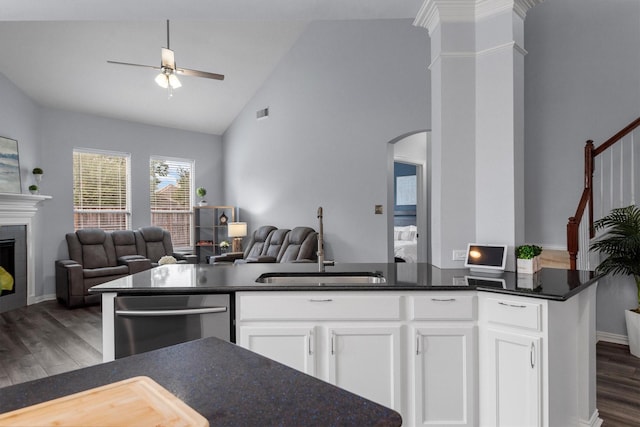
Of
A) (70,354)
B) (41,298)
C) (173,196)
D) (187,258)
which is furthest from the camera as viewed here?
(173,196)

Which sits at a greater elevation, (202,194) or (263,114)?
(263,114)

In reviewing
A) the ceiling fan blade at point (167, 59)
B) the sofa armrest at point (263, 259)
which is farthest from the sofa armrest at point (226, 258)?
the ceiling fan blade at point (167, 59)

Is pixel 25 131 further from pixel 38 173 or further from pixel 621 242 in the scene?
pixel 621 242

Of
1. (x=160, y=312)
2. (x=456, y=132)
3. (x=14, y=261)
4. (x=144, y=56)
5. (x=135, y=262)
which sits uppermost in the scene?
(x=144, y=56)

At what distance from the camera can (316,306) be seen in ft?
7.24

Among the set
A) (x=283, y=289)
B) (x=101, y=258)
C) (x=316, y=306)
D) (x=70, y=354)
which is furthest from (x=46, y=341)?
(x=316, y=306)

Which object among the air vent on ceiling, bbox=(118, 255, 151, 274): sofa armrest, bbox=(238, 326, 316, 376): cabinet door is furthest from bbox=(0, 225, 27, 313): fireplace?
bbox=(238, 326, 316, 376): cabinet door

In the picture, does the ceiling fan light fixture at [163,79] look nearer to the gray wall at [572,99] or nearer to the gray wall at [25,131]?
the gray wall at [25,131]

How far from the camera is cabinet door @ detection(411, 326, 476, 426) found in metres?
2.18

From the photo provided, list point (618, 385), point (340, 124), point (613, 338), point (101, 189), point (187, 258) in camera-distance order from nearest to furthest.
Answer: point (618, 385), point (613, 338), point (340, 124), point (101, 189), point (187, 258)

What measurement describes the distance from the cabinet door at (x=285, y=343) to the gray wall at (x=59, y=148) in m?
5.29

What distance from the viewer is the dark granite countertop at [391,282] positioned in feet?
7.05

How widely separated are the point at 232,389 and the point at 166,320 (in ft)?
4.65

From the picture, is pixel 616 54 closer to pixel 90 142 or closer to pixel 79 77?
pixel 79 77
